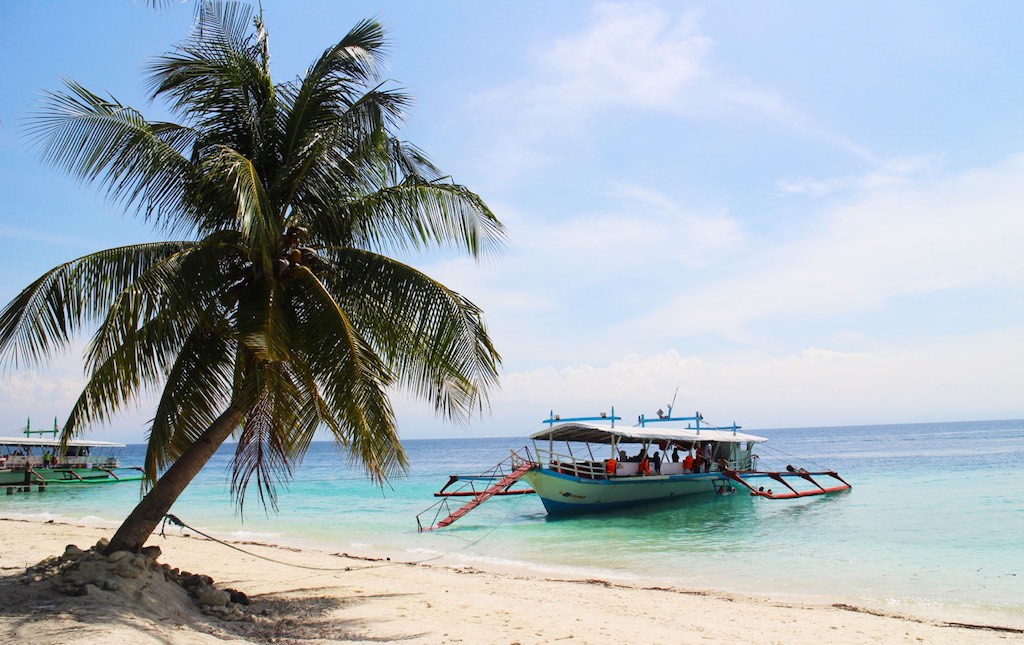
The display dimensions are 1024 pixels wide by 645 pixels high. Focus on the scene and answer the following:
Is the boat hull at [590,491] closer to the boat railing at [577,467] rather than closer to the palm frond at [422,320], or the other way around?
the boat railing at [577,467]

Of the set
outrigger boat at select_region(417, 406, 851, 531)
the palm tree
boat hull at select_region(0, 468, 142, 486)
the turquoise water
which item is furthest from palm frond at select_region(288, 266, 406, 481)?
boat hull at select_region(0, 468, 142, 486)

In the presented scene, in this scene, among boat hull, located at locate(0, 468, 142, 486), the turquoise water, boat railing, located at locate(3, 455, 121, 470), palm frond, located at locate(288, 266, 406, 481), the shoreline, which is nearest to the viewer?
the shoreline

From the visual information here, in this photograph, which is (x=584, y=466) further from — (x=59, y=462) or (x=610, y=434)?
(x=59, y=462)

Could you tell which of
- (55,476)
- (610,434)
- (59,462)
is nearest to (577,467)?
(610,434)

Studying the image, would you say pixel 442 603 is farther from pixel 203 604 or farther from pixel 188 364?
pixel 188 364

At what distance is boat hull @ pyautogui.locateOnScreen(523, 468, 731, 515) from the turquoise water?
1.53ft

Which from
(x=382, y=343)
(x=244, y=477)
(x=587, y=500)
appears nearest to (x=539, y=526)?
(x=587, y=500)

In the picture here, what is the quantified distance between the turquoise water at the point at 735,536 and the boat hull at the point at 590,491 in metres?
0.47

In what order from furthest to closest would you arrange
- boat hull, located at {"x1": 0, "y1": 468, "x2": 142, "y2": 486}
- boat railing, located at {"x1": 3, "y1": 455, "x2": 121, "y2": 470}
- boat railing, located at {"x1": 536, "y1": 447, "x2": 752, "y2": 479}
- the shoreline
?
boat railing, located at {"x1": 3, "y1": 455, "x2": 121, "y2": 470} → boat hull, located at {"x1": 0, "y1": 468, "x2": 142, "y2": 486} → boat railing, located at {"x1": 536, "y1": 447, "x2": 752, "y2": 479} → the shoreline

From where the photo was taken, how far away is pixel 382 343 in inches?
340

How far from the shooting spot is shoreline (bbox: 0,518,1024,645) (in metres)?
6.14

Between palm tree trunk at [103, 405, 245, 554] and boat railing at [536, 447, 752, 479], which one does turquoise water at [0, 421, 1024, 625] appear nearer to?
boat railing at [536, 447, 752, 479]

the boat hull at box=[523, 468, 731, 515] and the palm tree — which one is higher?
the palm tree

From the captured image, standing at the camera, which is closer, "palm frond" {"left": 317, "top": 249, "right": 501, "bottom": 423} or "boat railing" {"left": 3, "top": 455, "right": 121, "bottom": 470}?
"palm frond" {"left": 317, "top": 249, "right": 501, "bottom": 423}
